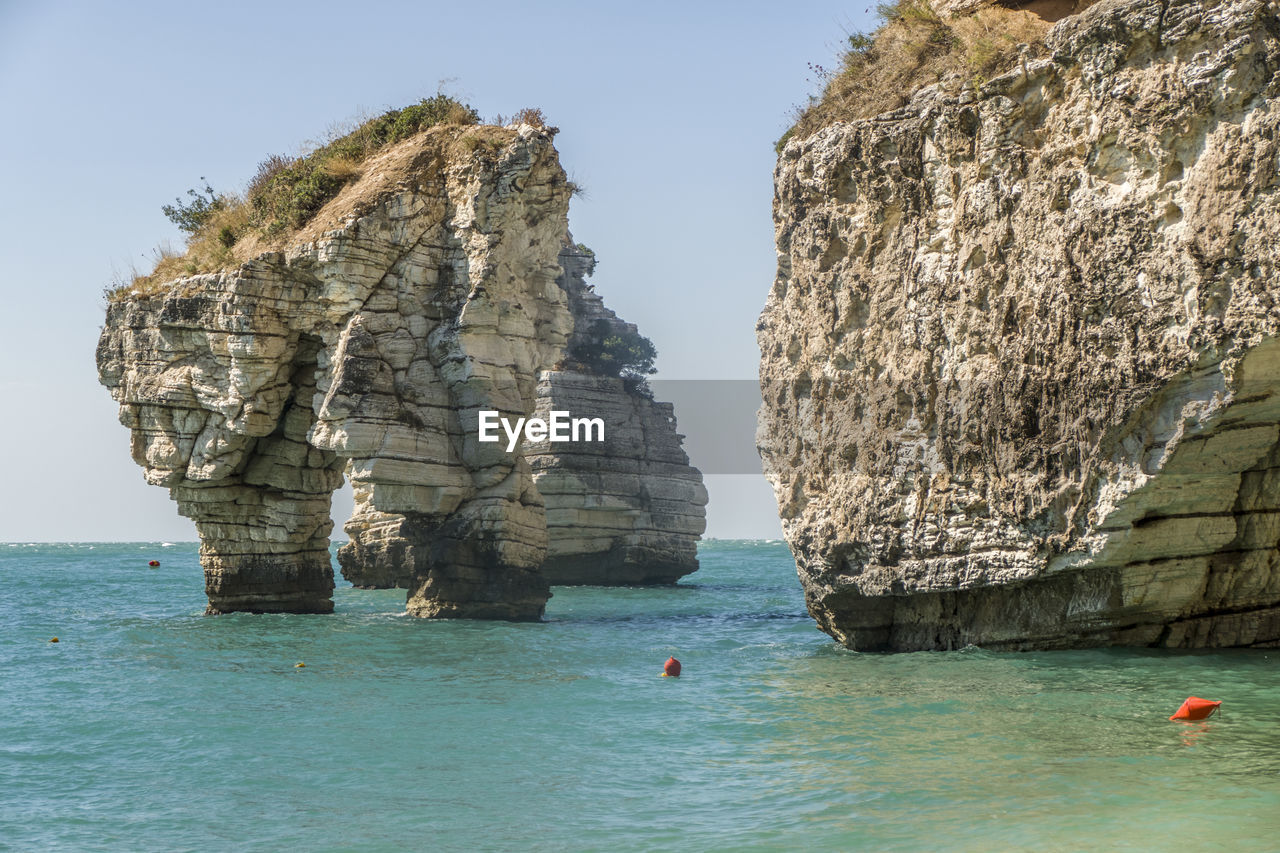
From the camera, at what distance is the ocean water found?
33.9ft

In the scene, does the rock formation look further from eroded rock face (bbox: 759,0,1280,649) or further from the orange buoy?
the orange buoy

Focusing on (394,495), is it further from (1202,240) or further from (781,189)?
(1202,240)

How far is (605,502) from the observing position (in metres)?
46.3

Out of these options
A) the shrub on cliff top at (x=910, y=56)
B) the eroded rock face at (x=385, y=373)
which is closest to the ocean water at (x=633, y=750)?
the eroded rock face at (x=385, y=373)

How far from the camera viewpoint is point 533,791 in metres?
12.1

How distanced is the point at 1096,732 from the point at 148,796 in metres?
9.75

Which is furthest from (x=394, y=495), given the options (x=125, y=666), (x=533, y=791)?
(x=533, y=791)

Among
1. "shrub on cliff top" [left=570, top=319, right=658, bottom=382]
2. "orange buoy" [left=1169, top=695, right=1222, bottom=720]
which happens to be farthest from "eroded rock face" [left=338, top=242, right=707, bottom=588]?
"orange buoy" [left=1169, top=695, right=1222, bottom=720]

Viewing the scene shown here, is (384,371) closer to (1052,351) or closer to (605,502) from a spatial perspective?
(1052,351)

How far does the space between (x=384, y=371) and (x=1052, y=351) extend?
15.9m

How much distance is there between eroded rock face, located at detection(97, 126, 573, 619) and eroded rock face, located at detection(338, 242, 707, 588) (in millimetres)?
13118

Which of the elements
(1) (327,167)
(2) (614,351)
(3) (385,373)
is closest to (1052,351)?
(3) (385,373)

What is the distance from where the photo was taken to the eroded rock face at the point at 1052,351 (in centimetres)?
1347

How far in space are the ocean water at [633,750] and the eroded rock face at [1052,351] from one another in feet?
3.66
